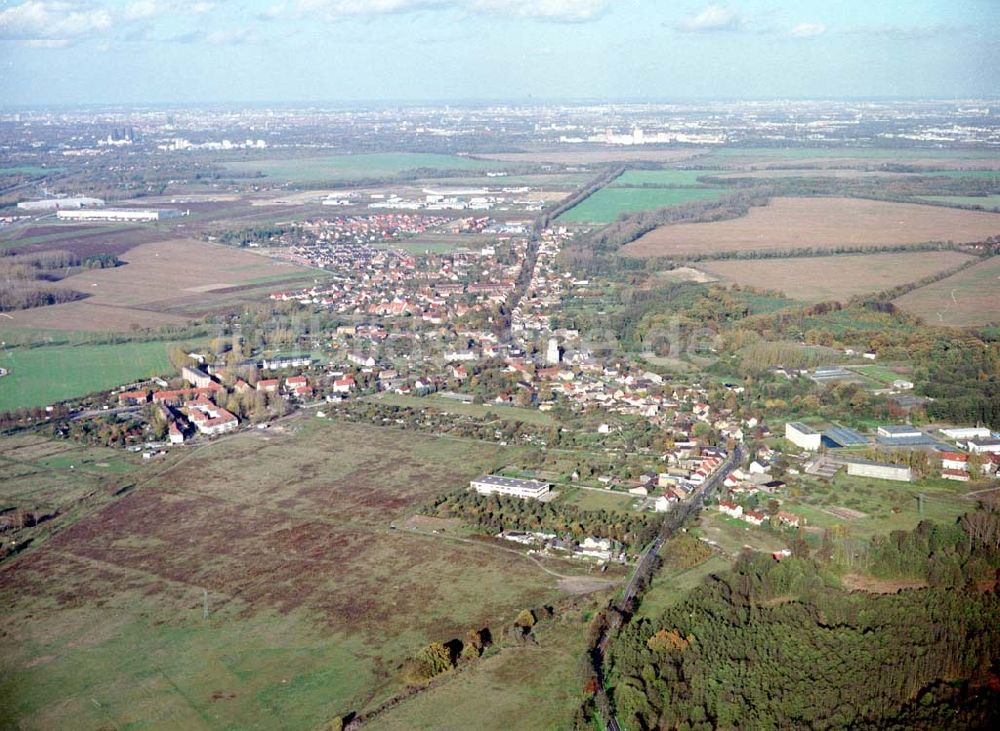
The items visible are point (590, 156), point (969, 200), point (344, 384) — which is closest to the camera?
point (344, 384)

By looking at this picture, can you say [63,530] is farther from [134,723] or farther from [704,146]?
[704,146]

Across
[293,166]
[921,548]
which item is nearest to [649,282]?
[921,548]

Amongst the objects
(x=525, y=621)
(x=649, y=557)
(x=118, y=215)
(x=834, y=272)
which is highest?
(x=118, y=215)

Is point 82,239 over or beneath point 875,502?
over

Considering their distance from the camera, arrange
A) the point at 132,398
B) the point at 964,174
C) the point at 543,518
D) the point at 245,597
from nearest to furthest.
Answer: the point at 245,597, the point at 543,518, the point at 132,398, the point at 964,174

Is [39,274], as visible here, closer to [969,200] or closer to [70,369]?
[70,369]

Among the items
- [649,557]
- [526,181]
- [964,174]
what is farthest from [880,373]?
[526,181]

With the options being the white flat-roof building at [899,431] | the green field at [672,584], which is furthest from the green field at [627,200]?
the green field at [672,584]
